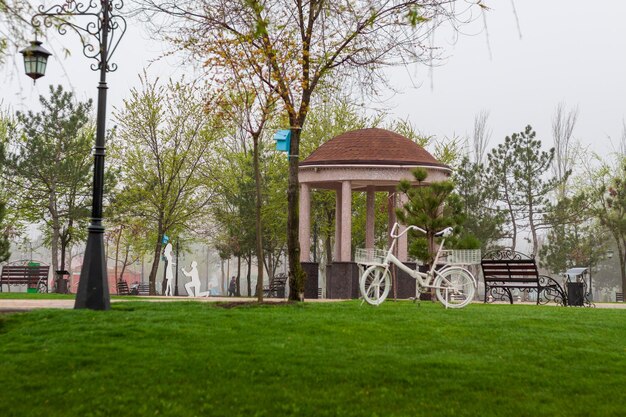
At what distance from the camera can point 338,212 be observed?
79.0 ft

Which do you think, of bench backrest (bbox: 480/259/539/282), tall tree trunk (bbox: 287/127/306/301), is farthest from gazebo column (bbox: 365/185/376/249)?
tall tree trunk (bbox: 287/127/306/301)

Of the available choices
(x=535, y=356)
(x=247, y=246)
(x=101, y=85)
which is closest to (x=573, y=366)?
(x=535, y=356)

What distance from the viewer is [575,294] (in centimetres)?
1967

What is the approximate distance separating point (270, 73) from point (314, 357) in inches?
292

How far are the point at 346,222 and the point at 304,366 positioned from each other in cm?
1414

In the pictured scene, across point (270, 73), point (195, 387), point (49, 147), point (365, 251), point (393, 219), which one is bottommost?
point (195, 387)

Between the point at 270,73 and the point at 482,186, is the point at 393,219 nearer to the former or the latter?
the point at 270,73

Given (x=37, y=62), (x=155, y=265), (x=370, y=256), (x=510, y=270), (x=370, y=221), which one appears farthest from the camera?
(x=155, y=265)

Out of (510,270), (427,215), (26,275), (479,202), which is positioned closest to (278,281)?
(26,275)

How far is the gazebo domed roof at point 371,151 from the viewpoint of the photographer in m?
21.6

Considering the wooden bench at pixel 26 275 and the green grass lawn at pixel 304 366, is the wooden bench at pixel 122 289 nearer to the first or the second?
the wooden bench at pixel 26 275

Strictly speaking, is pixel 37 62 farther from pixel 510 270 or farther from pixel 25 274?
pixel 25 274

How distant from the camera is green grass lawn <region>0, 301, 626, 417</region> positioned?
6.79 m

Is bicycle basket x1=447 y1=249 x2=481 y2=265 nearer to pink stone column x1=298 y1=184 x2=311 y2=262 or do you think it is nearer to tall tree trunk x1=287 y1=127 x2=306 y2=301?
tall tree trunk x1=287 y1=127 x2=306 y2=301
